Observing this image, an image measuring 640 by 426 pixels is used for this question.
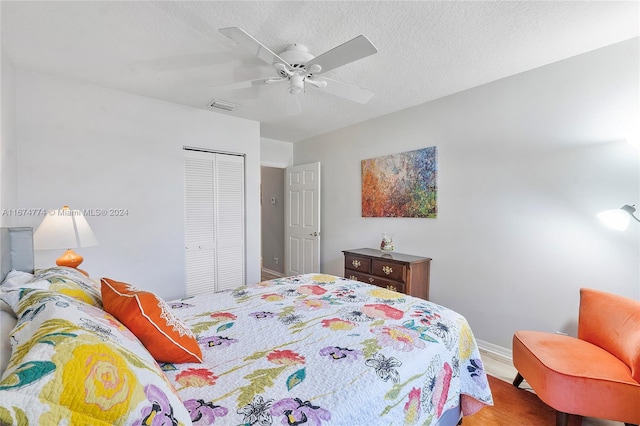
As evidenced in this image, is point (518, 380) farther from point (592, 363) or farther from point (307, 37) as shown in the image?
point (307, 37)

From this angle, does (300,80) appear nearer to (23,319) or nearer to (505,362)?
(23,319)

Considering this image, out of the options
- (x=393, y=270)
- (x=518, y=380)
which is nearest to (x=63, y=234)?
(x=393, y=270)

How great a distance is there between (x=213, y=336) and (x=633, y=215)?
271cm

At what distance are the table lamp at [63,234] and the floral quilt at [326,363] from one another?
2.99 ft

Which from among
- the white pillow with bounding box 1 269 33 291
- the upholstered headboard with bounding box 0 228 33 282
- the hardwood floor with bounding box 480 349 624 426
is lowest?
the hardwood floor with bounding box 480 349 624 426

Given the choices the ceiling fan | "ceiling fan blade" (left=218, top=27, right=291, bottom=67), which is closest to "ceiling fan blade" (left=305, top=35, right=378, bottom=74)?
the ceiling fan

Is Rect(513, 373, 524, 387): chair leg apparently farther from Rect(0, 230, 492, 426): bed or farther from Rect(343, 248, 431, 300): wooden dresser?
Rect(343, 248, 431, 300): wooden dresser

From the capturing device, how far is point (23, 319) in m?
0.83

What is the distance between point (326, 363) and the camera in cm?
113

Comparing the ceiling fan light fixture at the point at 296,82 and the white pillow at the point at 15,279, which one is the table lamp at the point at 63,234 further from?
Answer: the ceiling fan light fixture at the point at 296,82

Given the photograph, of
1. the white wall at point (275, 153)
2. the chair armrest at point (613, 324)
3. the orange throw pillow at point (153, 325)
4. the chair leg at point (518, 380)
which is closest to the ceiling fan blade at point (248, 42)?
the orange throw pillow at point (153, 325)

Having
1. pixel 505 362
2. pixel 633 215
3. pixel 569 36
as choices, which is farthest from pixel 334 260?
pixel 569 36

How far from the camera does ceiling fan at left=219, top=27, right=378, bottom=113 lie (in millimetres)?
1506

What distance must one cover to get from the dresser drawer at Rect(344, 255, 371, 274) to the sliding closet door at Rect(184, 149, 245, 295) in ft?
4.68
